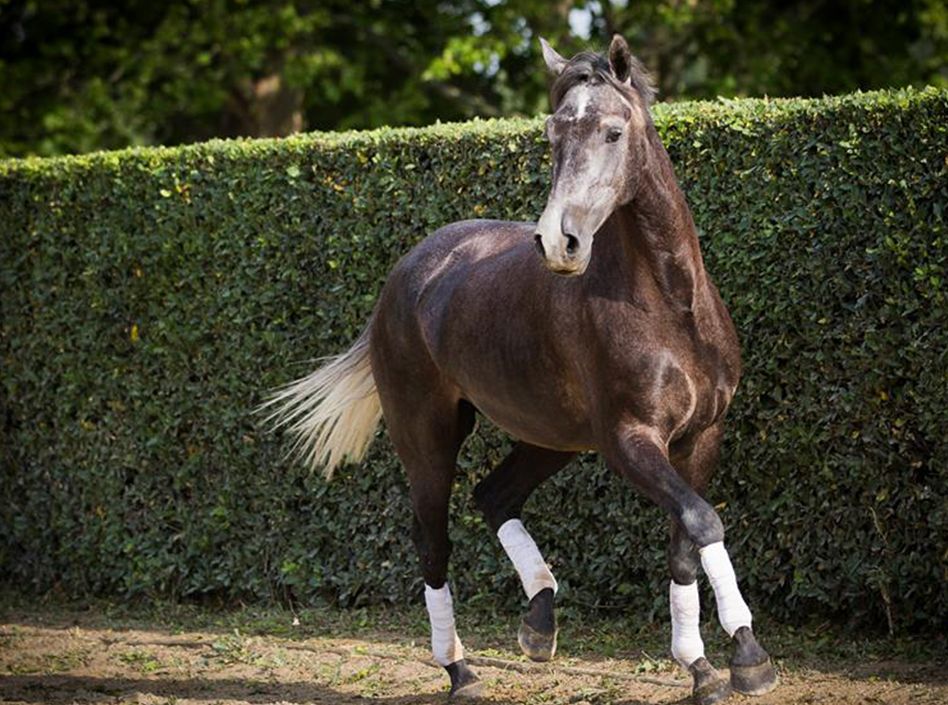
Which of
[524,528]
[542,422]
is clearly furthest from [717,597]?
[524,528]

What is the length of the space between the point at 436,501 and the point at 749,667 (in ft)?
5.57

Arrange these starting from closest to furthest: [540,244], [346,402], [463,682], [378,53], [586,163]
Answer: [540,244]
[586,163]
[463,682]
[346,402]
[378,53]

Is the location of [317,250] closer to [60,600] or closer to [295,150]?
[295,150]

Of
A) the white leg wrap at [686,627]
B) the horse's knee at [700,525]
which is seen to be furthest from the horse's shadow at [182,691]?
the horse's knee at [700,525]

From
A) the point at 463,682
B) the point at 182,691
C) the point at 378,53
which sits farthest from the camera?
the point at 378,53

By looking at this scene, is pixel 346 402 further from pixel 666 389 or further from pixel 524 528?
pixel 666 389

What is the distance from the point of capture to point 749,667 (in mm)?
4613

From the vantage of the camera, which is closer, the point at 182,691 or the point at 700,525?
the point at 700,525

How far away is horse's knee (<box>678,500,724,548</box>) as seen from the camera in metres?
4.58

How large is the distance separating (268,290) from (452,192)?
1.32m

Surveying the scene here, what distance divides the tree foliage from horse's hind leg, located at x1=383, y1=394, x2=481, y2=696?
1092cm

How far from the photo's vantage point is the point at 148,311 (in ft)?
28.1

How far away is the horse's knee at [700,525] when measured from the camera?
15.0ft

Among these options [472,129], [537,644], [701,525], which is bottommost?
[537,644]
